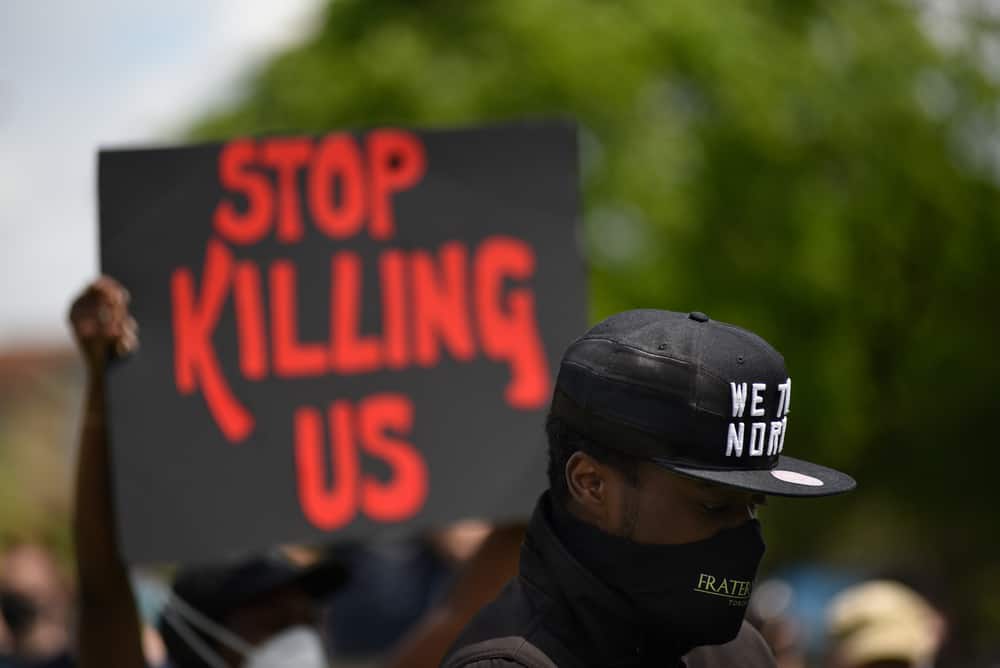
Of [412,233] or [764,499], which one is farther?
[412,233]

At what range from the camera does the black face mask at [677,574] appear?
8.13ft

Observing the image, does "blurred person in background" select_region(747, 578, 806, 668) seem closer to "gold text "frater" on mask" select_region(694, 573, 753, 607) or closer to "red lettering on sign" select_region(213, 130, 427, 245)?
"red lettering on sign" select_region(213, 130, 427, 245)

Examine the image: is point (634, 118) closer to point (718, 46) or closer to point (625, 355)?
point (718, 46)

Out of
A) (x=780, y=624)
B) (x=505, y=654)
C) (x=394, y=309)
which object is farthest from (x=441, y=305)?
(x=780, y=624)

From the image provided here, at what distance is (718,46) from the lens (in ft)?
63.5

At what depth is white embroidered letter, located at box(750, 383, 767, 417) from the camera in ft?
7.98

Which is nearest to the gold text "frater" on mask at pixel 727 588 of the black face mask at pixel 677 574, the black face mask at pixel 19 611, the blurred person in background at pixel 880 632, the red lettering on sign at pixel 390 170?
the black face mask at pixel 677 574

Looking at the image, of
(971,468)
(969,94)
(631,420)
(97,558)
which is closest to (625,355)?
(631,420)

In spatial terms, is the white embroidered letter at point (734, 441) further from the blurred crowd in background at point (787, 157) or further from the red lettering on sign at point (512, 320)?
the blurred crowd in background at point (787, 157)

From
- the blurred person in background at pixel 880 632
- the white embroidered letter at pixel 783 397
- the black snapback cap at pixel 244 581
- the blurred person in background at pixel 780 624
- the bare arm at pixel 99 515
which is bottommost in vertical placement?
the blurred person in background at pixel 780 624

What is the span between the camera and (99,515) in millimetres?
3793

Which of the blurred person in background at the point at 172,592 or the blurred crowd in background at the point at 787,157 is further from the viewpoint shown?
the blurred crowd in background at the point at 787,157

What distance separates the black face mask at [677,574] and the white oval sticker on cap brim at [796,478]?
4.7 inches

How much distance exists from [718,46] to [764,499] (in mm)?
17301
